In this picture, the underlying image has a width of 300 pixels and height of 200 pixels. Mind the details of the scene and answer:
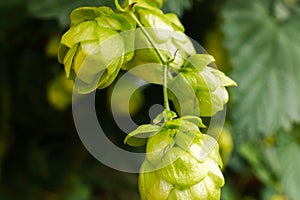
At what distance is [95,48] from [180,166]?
0.43 ft

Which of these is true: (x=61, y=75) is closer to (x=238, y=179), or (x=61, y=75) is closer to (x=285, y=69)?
(x=285, y=69)

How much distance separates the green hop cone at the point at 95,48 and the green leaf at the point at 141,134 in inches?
2.3

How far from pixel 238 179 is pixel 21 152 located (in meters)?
0.52

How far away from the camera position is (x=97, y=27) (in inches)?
23.4

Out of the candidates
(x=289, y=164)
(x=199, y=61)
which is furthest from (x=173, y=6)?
(x=289, y=164)

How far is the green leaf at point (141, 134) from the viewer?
1.81 ft

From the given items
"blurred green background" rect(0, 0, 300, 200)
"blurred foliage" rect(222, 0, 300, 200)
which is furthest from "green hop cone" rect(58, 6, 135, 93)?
"blurred foliage" rect(222, 0, 300, 200)

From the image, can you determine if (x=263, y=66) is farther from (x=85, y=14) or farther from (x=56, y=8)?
(x=85, y=14)

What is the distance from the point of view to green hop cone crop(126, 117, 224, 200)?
531 mm

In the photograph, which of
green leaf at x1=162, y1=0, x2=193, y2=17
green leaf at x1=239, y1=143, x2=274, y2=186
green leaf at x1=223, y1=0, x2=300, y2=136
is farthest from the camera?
green leaf at x1=239, y1=143, x2=274, y2=186

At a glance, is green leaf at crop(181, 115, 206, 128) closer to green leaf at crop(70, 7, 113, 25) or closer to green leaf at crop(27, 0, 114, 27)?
green leaf at crop(70, 7, 113, 25)

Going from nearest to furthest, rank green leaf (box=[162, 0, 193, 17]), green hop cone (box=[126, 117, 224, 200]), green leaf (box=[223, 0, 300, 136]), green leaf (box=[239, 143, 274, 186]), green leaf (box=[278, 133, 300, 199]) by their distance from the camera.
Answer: green hop cone (box=[126, 117, 224, 200]) < green leaf (box=[162, 0, 193, 17]) < green leaf (box=[223, 0, 300, 136]) < green leaf (box=[278, 133, 300, 199]) < green leaf (box=[239, 143, 274, 186])

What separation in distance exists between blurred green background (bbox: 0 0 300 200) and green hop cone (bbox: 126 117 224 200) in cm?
30

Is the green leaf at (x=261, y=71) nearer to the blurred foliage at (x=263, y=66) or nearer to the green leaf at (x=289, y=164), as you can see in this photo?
the blurred foliage at (x=263, y=66)
